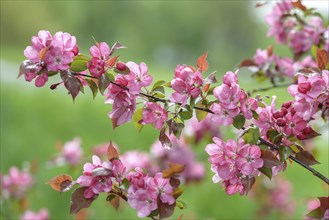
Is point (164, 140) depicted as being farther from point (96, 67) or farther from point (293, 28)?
point (293, 28)

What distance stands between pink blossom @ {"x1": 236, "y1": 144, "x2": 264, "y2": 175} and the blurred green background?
2.98 feet

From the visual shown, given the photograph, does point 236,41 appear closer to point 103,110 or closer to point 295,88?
point 103,110

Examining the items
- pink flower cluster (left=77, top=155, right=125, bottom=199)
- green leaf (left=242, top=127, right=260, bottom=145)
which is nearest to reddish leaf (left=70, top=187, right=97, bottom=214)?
pink flower cluster (left=77, top=155, right=125, bottom=199)

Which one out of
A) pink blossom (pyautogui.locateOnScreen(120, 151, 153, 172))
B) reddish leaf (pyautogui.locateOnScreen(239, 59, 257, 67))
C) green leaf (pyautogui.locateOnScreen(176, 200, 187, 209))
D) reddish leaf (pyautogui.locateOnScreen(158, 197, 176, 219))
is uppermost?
reddish leaf (pyautogui.locateOnScreen(158, 197, 176, 219))

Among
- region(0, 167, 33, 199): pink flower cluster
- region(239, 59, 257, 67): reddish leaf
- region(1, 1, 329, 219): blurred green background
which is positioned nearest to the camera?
region(239, 59, 257, 67): reddish leaf

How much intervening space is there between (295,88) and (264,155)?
16cm

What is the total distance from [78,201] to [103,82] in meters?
0.25

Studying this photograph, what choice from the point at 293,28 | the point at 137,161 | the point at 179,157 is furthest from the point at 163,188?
the point at 179,157

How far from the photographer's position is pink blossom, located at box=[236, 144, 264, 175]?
1161mm

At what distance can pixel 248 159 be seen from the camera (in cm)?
117

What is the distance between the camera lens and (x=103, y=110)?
6.02 metres

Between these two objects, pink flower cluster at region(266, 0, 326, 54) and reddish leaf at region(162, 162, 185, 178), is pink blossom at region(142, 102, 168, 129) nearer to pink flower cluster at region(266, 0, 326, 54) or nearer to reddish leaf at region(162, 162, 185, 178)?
reddish leaf at region(162, 162, 185, 178)

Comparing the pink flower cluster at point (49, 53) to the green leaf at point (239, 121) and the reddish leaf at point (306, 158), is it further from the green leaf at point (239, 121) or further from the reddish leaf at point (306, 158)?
the reddish leaf at point (306, 158)

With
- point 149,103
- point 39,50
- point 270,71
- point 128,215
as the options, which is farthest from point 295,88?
point 128,215
